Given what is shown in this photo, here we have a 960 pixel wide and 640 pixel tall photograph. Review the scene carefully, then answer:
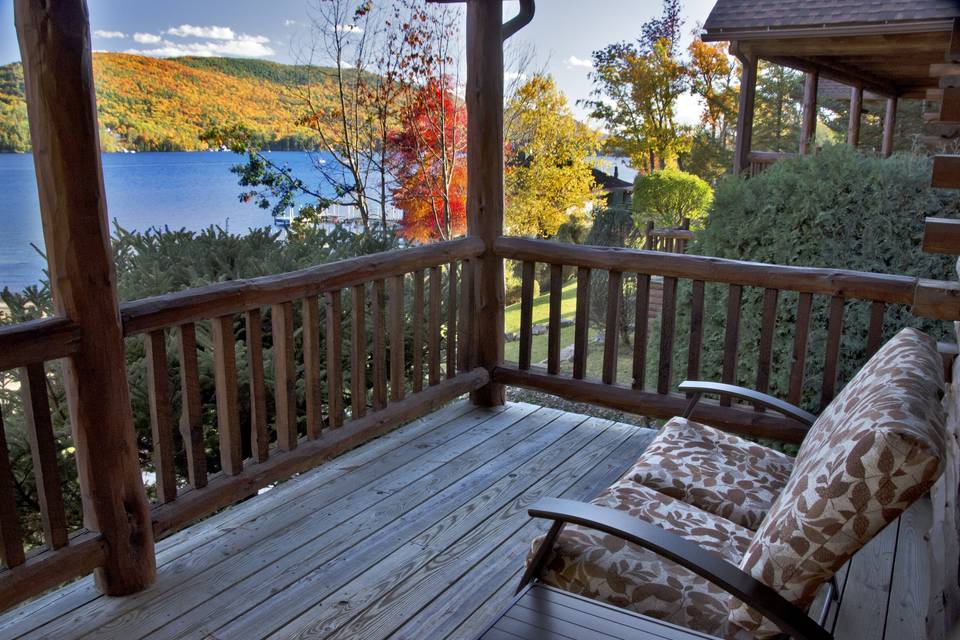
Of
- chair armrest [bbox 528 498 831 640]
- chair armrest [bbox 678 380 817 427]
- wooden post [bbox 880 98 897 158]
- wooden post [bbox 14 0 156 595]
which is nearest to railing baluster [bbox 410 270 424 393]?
chair armrest [bbox 678 380 817 427]

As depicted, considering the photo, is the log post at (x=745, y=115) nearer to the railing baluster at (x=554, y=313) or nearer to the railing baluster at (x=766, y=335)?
the railing baluster at (x=554, y=313)

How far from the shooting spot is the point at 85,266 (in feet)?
7.07

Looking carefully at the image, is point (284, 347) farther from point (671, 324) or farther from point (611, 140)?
point (611, 140)

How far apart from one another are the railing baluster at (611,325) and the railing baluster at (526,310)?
42 cm

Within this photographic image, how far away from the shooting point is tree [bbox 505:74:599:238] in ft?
32.2

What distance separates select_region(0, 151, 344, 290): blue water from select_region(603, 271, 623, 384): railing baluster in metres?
2.32

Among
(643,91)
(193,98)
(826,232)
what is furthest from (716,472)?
(643,91)

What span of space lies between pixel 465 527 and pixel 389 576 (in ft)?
1.39

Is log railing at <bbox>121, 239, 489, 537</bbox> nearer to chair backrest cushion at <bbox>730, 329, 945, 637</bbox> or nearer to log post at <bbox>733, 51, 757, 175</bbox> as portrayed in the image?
chair backrest cushion at <bbox>730, 329, 945, 637</bbox>

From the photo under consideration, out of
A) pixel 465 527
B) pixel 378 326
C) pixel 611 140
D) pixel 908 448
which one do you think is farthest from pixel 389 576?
pixel 611 140

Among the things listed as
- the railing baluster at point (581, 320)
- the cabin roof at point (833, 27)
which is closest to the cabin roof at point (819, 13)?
the cabin roof at point (833, 27)

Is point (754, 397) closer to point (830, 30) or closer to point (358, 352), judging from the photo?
point (358, 352)

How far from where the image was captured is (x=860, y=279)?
3.08 m

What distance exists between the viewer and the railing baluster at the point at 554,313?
384 centimetres
